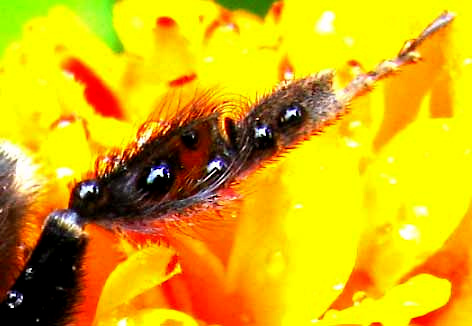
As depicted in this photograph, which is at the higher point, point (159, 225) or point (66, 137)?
point (66, 137)

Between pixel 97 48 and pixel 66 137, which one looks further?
pixel 97 48

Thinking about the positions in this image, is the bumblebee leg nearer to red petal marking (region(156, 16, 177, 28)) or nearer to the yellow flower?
the yellow flower

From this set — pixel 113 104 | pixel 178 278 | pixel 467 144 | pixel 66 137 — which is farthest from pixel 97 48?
pixel 467 144

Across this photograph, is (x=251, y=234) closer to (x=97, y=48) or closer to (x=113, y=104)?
(x=113, y=104)

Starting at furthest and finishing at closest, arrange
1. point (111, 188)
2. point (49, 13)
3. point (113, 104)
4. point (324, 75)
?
point (49, 13)
point (113, 104)
point (324, 75)
point (111, 188)

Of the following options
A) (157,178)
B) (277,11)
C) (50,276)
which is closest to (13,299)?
(50,276)

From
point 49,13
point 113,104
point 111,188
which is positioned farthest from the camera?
point 49,13

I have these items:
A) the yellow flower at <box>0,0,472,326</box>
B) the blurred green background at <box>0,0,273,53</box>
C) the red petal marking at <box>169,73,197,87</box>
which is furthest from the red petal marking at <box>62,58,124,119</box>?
the blurred green background at <box>0,0,273,53</box>
